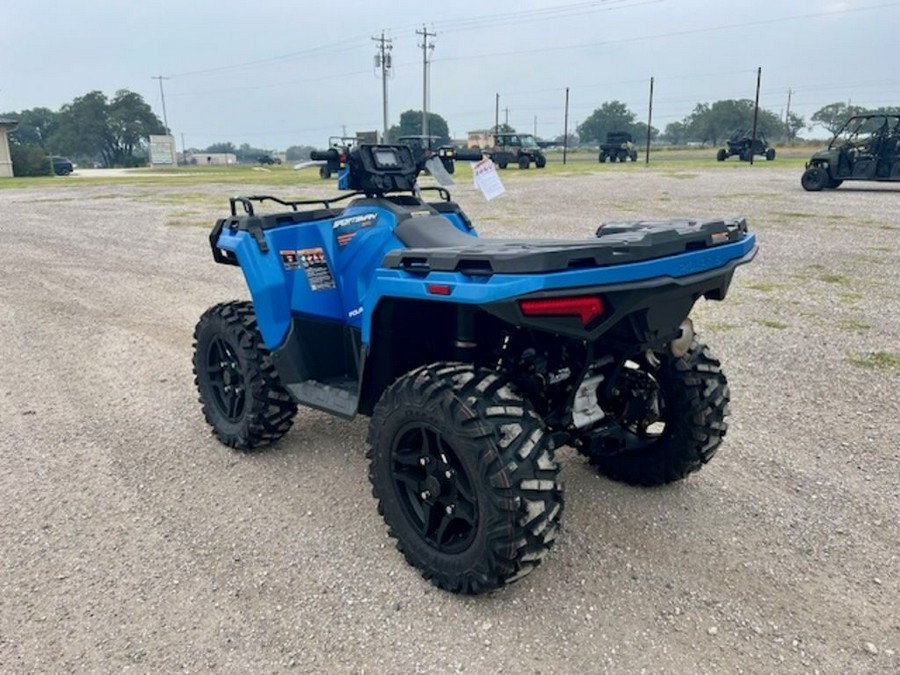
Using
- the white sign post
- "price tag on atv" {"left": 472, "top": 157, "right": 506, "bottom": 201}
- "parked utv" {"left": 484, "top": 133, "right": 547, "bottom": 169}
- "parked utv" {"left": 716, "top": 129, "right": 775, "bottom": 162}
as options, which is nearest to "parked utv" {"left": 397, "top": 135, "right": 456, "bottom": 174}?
"price tag on atv" {"left": 472, "top": 157, "right": 506, "bottom": 201}

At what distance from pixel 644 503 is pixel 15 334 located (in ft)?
19.7

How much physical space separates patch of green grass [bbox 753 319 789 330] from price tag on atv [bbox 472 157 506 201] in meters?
3.89

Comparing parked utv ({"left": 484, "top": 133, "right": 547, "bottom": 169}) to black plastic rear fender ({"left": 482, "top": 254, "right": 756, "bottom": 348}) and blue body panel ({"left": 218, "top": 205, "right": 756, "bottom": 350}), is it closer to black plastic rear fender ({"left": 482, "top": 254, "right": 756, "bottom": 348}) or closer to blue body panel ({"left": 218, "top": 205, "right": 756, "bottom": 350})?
blue body panel ({"left": 218, "top": 205, "right": 756, "bottom": 350})

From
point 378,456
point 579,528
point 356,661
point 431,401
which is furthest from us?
point 579,528

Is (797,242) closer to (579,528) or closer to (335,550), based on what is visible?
(579,528)

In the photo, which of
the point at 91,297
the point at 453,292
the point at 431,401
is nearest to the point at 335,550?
the point at 431,401

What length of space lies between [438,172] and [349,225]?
61cm

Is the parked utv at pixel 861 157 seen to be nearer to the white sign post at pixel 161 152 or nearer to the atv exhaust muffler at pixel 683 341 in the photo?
the atv exhaust muffler at pixel 683 341

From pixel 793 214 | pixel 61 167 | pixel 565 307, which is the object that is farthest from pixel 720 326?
pixel 61 167

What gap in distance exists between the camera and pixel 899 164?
1780cm

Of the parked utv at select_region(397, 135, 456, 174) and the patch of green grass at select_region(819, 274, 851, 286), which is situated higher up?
the parked utv at select_region(397, 135, 456, 174)

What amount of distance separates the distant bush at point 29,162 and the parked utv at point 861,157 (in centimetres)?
5006

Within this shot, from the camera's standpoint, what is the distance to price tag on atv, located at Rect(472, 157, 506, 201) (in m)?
3.54

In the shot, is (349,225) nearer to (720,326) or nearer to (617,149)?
(720,326)
